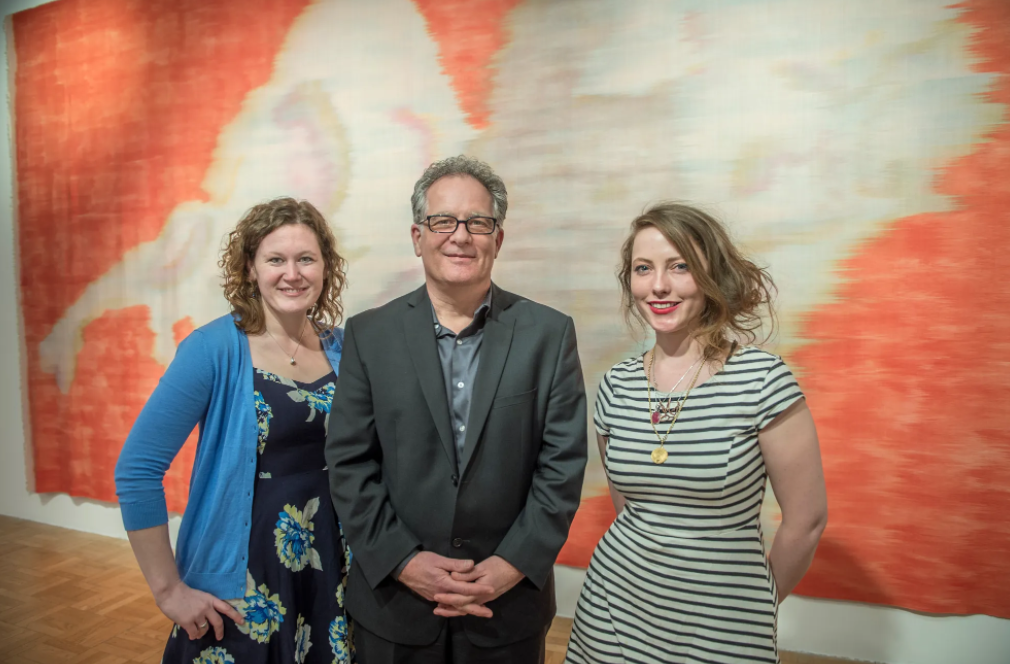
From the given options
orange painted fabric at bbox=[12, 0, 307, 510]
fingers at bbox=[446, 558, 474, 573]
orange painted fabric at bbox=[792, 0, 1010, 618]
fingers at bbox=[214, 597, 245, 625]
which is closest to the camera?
fingers at bbox=[446, 558, 474, 573]

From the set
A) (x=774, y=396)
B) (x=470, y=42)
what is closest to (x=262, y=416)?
(x=774, y=396)

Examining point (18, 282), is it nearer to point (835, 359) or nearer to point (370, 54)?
point (370, 54)

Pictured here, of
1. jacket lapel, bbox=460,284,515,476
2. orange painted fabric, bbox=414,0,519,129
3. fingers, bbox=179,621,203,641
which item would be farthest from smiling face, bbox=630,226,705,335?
orange painted fabric, bbox=414,0,519,129

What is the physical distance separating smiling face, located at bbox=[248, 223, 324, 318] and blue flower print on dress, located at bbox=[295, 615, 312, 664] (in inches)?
35.4

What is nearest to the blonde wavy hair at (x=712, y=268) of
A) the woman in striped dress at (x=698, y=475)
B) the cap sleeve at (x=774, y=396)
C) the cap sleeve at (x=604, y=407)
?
the woman in striped dress at (x=698, y=475)

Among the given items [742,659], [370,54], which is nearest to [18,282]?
[370,54]

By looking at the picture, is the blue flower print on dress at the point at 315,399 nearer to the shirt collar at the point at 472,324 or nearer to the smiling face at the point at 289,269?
the smiling face at the point at 289,269

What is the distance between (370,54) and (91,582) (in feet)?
10.8

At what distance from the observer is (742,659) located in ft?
4.75

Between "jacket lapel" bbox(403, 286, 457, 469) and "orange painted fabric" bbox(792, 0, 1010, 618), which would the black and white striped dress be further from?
"orange painted fabric" bbox(792, 0, 1010, 618)

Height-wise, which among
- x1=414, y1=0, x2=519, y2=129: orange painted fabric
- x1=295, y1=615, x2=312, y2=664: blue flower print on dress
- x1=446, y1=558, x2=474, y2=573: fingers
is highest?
x1=414, y1=0, x2=519, y2=129: orange painted fabric

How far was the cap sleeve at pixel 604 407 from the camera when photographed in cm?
168

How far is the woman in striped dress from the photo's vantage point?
1.46m

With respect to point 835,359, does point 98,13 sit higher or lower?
higher
